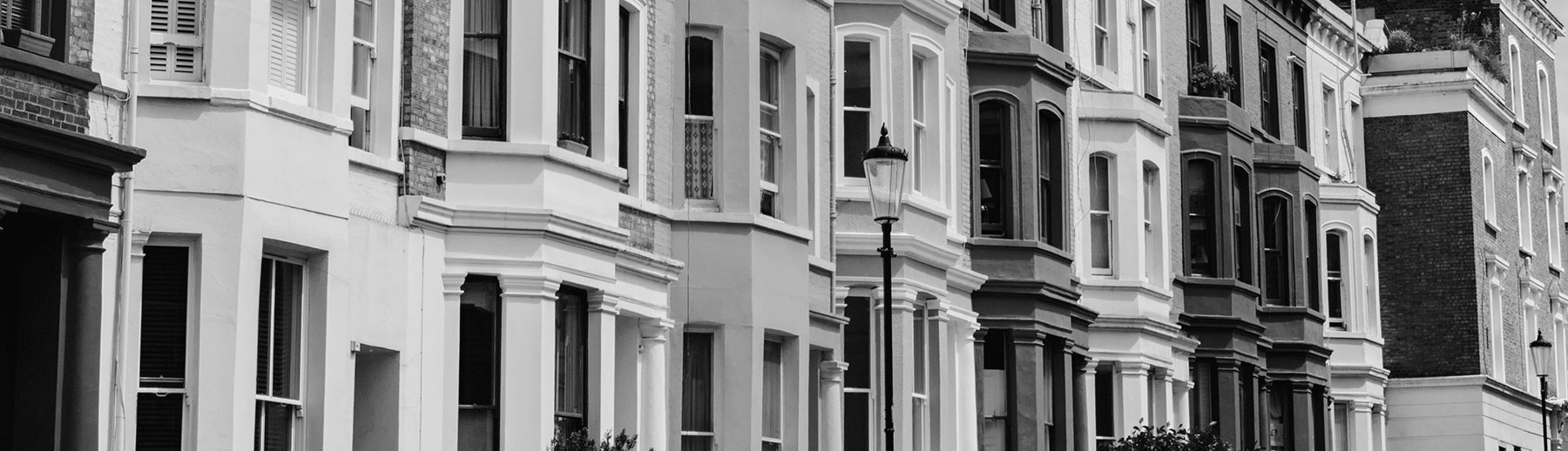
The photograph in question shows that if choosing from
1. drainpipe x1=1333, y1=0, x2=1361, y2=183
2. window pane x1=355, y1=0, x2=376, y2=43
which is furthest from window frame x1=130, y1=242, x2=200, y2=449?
drainpipe x1=1333, y1=0, x2=1361, y2=183

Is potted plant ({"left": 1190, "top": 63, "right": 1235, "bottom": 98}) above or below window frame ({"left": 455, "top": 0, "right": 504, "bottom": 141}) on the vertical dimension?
above

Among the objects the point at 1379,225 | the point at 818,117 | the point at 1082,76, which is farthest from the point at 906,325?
the point at 1379,225

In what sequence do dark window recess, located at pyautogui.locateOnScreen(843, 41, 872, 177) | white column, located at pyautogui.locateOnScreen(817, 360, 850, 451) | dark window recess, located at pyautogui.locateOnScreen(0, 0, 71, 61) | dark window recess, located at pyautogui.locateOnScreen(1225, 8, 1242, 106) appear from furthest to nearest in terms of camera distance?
dark window recess, located at pyautogui.locateOnScreen(1225, 8, 1242, 106) < dark window recess, located at pyautogui.locateOnScreen(843, 41, 872, 177) < white column, located at pyautogui.locateOnScreen(817, 360, 850, 451) < dark window recess, located at pyautogui.locateOnScreen(0, 0, 71, 61)

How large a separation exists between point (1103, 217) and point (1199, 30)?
19.5 ft

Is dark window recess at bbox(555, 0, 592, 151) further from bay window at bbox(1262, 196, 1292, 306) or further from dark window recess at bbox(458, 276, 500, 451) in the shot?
bay window at bbox(1262, 196, 1292, 306)

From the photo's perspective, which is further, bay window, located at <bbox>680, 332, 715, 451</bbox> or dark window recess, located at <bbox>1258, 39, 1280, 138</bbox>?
dark window recess, located at <bbox>1258, 39, 1280, 138</bbox>

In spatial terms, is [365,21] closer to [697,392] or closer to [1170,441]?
[697,392]

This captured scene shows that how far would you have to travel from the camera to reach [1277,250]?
145 feet

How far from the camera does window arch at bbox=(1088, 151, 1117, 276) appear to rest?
3781 centimetres

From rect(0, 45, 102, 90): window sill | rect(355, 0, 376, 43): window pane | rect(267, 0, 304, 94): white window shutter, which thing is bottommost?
rect(0, 45, 102, 90): window sill

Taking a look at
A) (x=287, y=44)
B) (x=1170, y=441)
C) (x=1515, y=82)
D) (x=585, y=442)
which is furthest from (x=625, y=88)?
(x=1515, y=82)

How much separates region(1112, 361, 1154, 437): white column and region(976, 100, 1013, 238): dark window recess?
4493 millimetres

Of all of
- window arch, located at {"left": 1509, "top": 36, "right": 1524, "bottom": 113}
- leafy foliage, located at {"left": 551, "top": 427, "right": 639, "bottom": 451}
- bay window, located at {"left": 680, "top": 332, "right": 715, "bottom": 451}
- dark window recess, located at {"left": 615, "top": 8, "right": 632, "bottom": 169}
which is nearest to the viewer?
leafy foliage, located at {"left": 551, "top": 427, "right": 639, "bottom": 451}

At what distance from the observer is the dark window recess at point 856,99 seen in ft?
101
